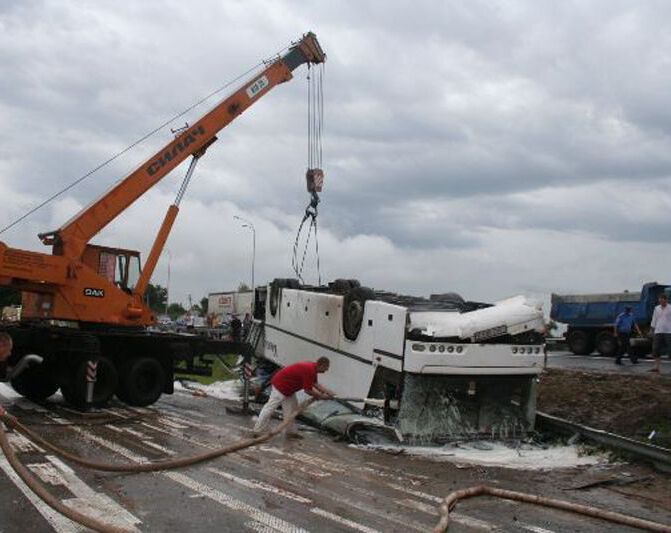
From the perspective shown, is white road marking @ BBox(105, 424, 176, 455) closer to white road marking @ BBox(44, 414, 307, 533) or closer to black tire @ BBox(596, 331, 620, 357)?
white road marking @ BBox(44, 414, 307, 533)

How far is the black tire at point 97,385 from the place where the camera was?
12883mm

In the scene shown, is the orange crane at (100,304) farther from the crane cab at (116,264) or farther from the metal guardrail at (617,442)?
the metal guardrail at (617,442)

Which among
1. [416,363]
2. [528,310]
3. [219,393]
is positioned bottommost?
[219,393]

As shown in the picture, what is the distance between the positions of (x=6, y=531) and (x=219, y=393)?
37.9 feet

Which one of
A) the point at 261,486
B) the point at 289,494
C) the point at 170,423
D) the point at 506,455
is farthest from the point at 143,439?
the point at 506,455

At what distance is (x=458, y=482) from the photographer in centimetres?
818

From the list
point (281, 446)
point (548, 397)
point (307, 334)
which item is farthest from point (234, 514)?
point (548, 397)

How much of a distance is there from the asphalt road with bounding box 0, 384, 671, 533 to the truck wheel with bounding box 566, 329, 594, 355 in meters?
17.7

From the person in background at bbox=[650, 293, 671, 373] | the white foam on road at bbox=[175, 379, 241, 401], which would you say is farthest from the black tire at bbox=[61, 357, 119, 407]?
the person in background at bbox=[650, 293, 671, 373]

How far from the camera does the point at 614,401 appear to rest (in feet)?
40.0

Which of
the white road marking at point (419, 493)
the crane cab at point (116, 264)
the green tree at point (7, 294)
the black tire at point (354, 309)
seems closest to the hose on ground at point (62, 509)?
the white road marking at point (419, 493)

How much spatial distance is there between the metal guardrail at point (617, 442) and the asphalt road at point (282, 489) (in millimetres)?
177

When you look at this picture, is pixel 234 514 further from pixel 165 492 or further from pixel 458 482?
pixel 458 482

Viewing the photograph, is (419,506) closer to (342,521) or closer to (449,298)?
(342,521)
